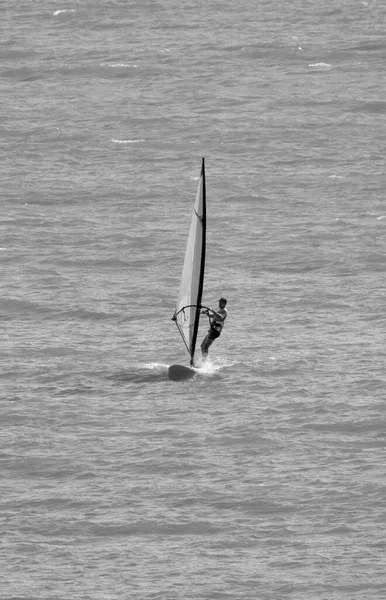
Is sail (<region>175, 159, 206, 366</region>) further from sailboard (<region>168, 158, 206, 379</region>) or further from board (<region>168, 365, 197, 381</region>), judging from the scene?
board (<region>168, 365, 197, 381</region>)

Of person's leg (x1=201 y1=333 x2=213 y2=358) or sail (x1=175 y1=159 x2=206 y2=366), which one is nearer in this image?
sail (x1=175 y1=159 x2=206 y2=366)

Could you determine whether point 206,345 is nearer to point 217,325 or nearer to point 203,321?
point 217,325

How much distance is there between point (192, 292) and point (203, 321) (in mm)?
7045

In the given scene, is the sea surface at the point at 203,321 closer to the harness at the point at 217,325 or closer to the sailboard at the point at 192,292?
the sailboard at the point at 192,292

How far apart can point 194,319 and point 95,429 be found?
585 centimetres

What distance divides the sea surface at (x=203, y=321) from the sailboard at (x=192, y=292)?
0.65 m

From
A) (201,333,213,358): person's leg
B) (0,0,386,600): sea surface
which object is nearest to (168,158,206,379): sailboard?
(201,333,213,358): person's leg

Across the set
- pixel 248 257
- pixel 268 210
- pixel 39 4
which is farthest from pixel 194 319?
pixel 39 4

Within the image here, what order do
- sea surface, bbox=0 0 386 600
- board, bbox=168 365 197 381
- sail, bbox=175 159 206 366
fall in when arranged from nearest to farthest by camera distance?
sea surface, bbox=0 0 386 600
sail, bbox=175 159 206 366
board, bbox=168 365 197 381

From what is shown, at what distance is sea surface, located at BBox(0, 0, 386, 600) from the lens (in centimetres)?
3878

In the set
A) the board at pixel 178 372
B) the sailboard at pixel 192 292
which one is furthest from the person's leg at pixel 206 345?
the board at pixel 178 372

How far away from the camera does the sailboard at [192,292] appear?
163 feet

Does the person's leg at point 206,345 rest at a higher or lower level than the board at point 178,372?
higher

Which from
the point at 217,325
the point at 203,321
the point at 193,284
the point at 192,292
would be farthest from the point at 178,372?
the point at 203,321
